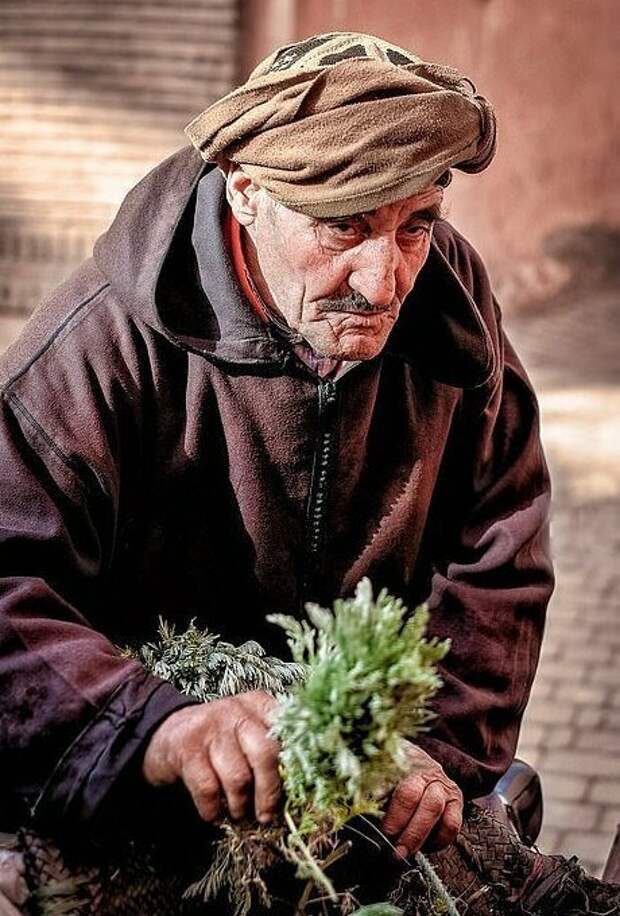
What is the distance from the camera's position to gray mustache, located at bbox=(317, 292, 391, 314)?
2.16m

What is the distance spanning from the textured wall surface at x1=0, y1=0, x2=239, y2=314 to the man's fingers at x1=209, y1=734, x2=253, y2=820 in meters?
7.05

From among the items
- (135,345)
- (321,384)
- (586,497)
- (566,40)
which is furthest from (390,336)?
(566,40)

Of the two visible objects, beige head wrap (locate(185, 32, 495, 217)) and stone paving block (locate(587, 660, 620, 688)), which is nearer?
beige head wrap (locate(185, 32, 495, 217))

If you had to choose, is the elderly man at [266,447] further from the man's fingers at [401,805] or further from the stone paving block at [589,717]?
the stone paving block at [589,717]

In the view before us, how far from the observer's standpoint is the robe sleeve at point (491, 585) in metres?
2.49

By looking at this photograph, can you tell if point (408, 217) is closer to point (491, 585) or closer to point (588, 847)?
point (491, 585)

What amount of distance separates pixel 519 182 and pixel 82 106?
3.70 m

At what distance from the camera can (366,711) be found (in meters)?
1.77

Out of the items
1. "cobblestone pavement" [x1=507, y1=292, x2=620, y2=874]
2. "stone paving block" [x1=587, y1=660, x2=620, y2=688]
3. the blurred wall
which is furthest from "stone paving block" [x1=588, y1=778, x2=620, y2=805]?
the blurred wall

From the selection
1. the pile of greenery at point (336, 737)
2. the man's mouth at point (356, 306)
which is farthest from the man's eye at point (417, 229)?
the pile of greenery at point (336, 737)

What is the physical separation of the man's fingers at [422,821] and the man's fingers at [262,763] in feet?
0.84

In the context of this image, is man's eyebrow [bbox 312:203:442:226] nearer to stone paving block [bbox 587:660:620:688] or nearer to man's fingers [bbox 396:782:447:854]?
man's fingers [bbox 396:782:447:854]

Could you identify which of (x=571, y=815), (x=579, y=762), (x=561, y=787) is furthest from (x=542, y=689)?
(x=571, y=815)

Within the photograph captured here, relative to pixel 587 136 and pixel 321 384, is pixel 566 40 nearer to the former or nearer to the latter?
pixel 587 136
